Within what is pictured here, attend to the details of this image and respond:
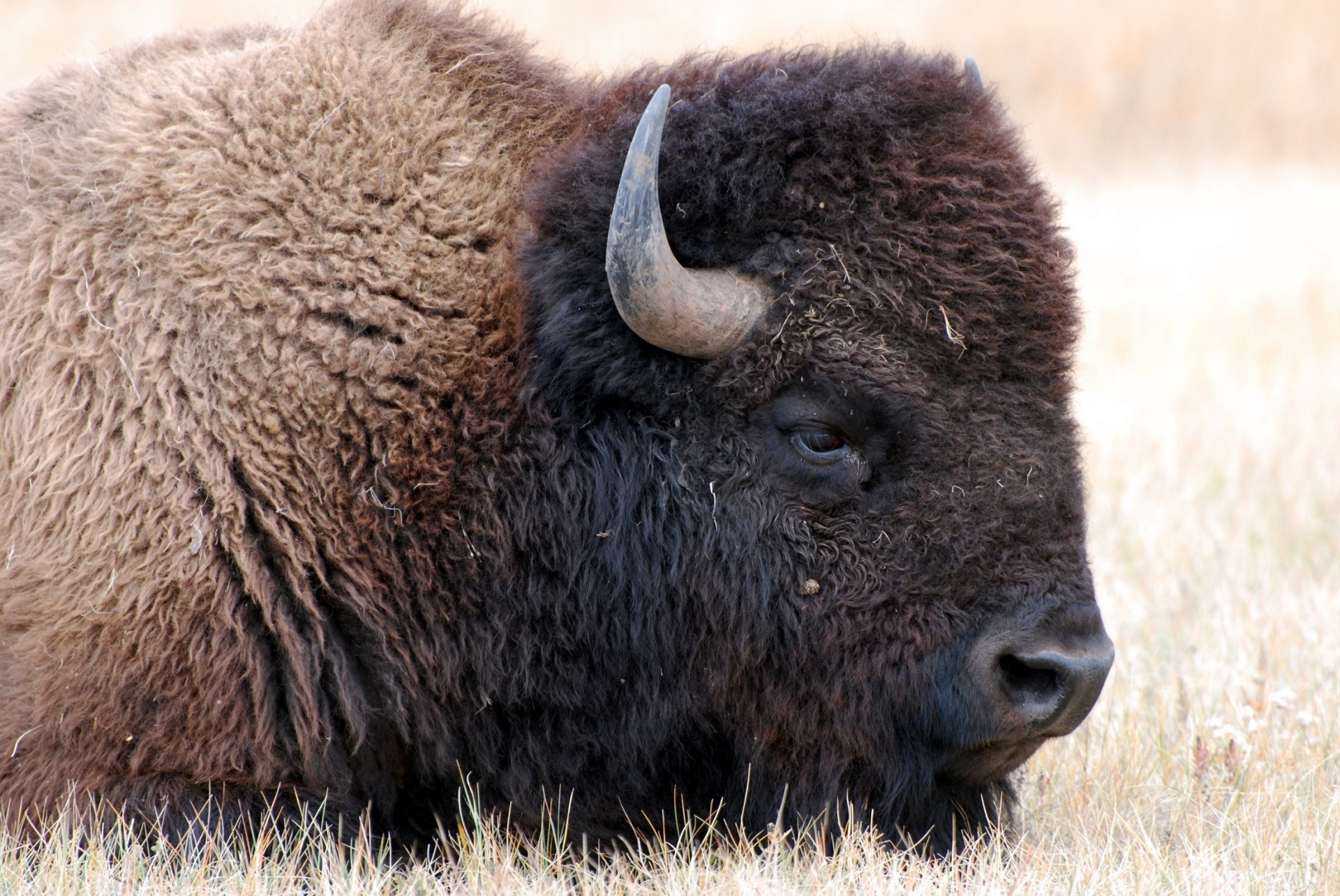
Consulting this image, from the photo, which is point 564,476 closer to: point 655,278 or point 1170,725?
point 655,278

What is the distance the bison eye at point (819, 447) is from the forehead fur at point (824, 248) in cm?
14

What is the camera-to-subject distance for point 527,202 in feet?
11.3

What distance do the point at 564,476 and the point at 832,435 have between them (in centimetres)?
64

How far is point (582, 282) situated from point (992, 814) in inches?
64.6

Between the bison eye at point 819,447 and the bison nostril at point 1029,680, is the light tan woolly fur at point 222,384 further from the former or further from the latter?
the bison nostril at point 1029,680

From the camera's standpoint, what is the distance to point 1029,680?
3.21 meters

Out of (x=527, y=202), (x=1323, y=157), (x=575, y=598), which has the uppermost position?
(x=1323, y=157)

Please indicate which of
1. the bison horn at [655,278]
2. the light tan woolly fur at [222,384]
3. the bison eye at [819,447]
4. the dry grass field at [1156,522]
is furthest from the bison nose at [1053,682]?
the light tan woolly fur at [222,384]

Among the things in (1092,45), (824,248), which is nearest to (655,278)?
(824,248)

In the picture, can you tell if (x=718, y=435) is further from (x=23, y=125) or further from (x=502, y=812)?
(x=23, y=125)

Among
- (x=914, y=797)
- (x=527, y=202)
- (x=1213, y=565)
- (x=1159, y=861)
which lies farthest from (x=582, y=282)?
(x=1213, y=565)

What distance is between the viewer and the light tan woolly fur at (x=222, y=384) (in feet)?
10.5

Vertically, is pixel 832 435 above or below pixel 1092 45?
below

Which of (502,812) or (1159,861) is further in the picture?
(502,812)
